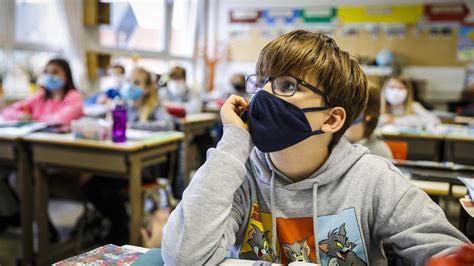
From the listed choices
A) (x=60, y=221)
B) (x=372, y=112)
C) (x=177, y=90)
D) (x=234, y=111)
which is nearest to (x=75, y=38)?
(x=177, y=90)

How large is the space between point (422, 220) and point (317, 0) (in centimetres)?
759

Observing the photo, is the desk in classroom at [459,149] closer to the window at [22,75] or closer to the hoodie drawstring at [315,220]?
the hoodie drawstring at [315,220]

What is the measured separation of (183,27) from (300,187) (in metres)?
7.29

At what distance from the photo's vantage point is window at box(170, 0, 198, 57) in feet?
24.9

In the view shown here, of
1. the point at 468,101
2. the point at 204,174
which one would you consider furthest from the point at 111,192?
the point at 468,101

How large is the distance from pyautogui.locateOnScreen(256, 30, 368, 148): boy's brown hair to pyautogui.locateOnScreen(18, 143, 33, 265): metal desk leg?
2.14 metres

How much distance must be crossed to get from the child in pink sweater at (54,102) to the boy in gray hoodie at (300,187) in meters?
2.48

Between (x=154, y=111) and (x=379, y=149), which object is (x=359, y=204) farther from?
(x=154, y=111)

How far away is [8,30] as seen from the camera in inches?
164

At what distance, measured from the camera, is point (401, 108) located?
4168mm

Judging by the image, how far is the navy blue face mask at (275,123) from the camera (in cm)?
104

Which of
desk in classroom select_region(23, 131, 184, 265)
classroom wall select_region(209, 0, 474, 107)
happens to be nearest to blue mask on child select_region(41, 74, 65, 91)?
desk in classroom select_region(23, 131, 184, 265)

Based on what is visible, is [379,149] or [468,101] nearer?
[379,149]

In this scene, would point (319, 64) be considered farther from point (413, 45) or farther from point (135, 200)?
point (413, 45)
